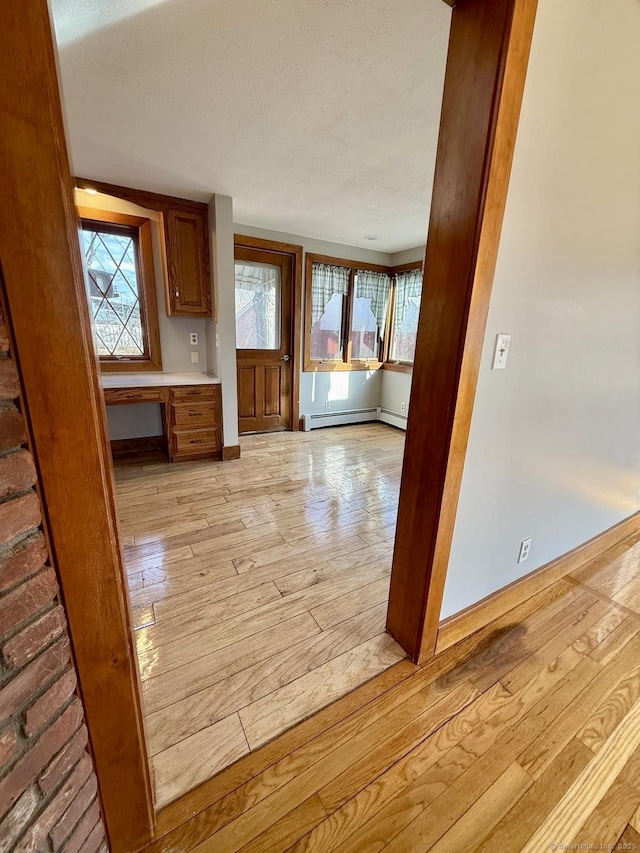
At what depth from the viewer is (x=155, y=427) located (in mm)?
3652

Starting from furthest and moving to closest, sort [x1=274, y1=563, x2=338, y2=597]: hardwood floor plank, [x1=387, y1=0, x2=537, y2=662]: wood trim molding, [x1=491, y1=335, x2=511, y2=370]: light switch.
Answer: [x1=274, y1=563, x2=338, y2=597]: hardwood floor plank
[x1=491, y1=335, x2=511, y2=370]: light switch
[x1=387, y1=0, x2=537, y2=662]: wood trim molding

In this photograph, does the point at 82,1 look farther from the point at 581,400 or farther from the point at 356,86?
the point at 581,400

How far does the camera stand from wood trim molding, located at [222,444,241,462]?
346cm

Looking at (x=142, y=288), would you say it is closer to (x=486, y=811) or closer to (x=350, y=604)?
(x=350, y=604)

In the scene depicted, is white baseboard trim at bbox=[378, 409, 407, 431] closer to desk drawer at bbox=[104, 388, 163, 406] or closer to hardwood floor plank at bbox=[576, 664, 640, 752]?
desk drawer at bbox=[104, 388, 163, 406]

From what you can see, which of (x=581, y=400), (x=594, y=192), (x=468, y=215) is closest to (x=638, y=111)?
(x=594, y=192)

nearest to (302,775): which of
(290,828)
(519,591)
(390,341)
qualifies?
(290,828)

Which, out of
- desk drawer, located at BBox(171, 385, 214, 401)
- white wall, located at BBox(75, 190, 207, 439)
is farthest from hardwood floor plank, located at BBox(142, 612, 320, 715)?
white wall, located at BBox(75, 190, 207, 439)

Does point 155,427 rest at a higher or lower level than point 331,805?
higher

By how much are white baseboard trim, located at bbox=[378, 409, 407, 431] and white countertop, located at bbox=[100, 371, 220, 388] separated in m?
2.61

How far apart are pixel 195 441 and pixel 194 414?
0.88ft

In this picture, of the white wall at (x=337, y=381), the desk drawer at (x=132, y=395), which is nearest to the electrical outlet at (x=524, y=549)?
the desk drawer at (x=132, y=395)

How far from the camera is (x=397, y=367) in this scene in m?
4.87

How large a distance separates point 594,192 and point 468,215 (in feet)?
2.09
